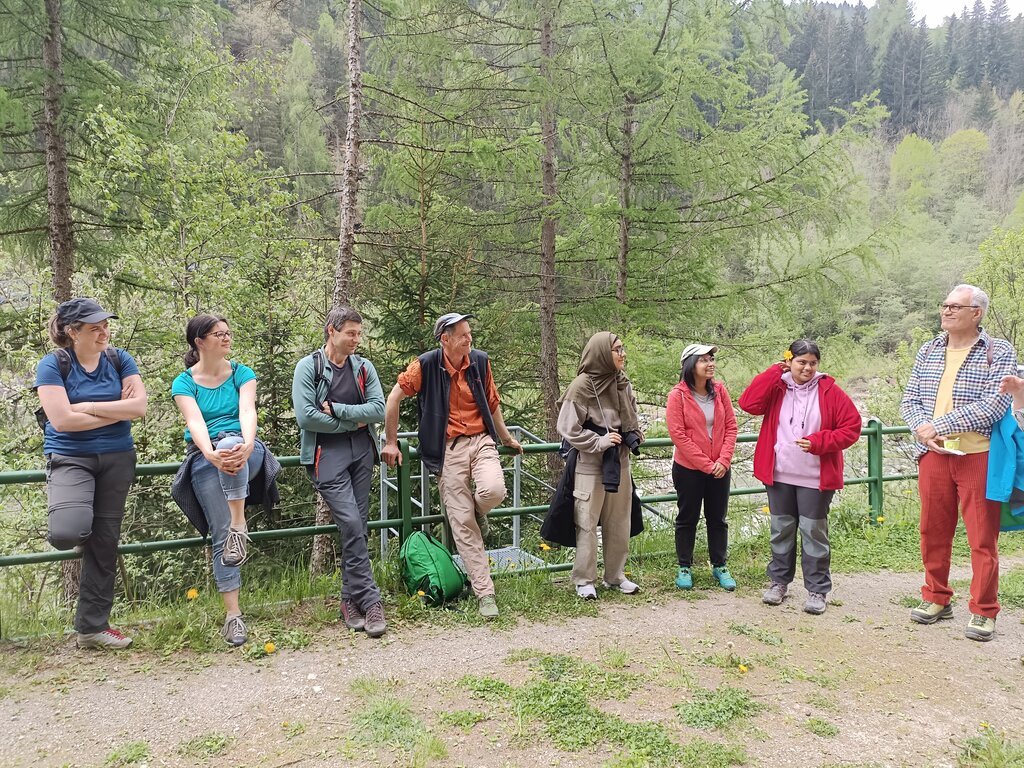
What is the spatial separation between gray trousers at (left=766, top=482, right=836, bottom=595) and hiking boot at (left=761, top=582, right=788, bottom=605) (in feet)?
0.13

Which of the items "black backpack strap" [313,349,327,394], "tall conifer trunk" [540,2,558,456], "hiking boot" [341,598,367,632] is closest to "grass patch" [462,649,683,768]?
"hiking boot" [341,598,367,632]

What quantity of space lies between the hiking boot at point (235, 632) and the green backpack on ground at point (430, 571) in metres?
1.13

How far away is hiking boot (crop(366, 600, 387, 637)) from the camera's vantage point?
447 centimetres

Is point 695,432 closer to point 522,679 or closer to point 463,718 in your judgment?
point 522,679

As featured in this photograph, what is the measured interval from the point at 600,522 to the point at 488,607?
3.44ft

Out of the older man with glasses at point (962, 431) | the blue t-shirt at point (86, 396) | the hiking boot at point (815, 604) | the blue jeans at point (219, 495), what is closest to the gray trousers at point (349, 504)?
the blue jeans at point (219, 495)

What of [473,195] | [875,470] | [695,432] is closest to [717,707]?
[695,432]

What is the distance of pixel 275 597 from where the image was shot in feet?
16.1

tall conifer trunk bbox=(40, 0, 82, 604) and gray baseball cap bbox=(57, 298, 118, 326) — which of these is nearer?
gray baseball cap bbox=(57, 298, 118, 326)

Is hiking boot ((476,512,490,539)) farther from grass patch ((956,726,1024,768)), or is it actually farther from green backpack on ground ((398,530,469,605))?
grass patch ((956,726,1024,768))

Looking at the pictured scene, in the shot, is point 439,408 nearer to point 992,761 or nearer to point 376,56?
point 992,761

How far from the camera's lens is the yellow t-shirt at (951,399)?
459 cm

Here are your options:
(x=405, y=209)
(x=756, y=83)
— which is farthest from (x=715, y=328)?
(x=405, y=209)

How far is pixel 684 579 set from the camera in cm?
557
